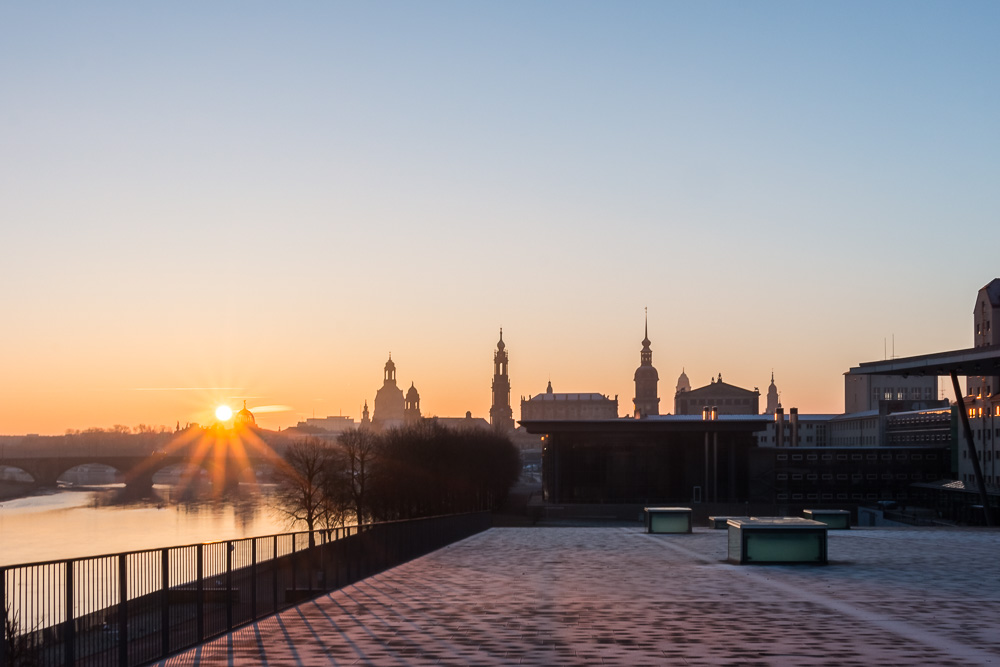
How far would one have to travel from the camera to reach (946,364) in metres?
52.6

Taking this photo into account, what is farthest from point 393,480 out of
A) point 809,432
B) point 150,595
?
point 809,432

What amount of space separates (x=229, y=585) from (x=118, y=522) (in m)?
83.2

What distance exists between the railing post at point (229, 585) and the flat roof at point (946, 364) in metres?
42.5

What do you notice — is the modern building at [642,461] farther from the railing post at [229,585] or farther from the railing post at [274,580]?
the railing post at [229,585]

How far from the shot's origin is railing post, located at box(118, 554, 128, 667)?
10.9 meters

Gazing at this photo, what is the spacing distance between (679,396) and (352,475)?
11538 cm

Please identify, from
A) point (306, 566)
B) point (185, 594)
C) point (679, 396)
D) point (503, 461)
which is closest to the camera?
point (185, 594)

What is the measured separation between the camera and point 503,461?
101 meters

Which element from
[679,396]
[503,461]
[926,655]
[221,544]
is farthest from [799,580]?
[679,396]

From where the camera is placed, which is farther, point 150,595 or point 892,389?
point 892,389

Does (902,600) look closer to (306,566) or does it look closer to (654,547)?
(306,566)

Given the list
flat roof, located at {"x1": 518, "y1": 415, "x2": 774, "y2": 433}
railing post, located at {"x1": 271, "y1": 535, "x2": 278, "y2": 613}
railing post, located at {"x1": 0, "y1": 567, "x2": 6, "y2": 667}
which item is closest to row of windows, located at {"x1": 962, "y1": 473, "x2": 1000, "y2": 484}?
flat roof, located at {"x1": 518, "y1": 415, "x2": 774, "y2": 433}

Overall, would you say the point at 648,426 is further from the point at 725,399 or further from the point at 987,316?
the point at 725,399

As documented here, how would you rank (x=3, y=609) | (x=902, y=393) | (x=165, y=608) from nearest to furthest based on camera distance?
(x=3, y=609) → (x=165, y=608) → (x=902, y=393)
